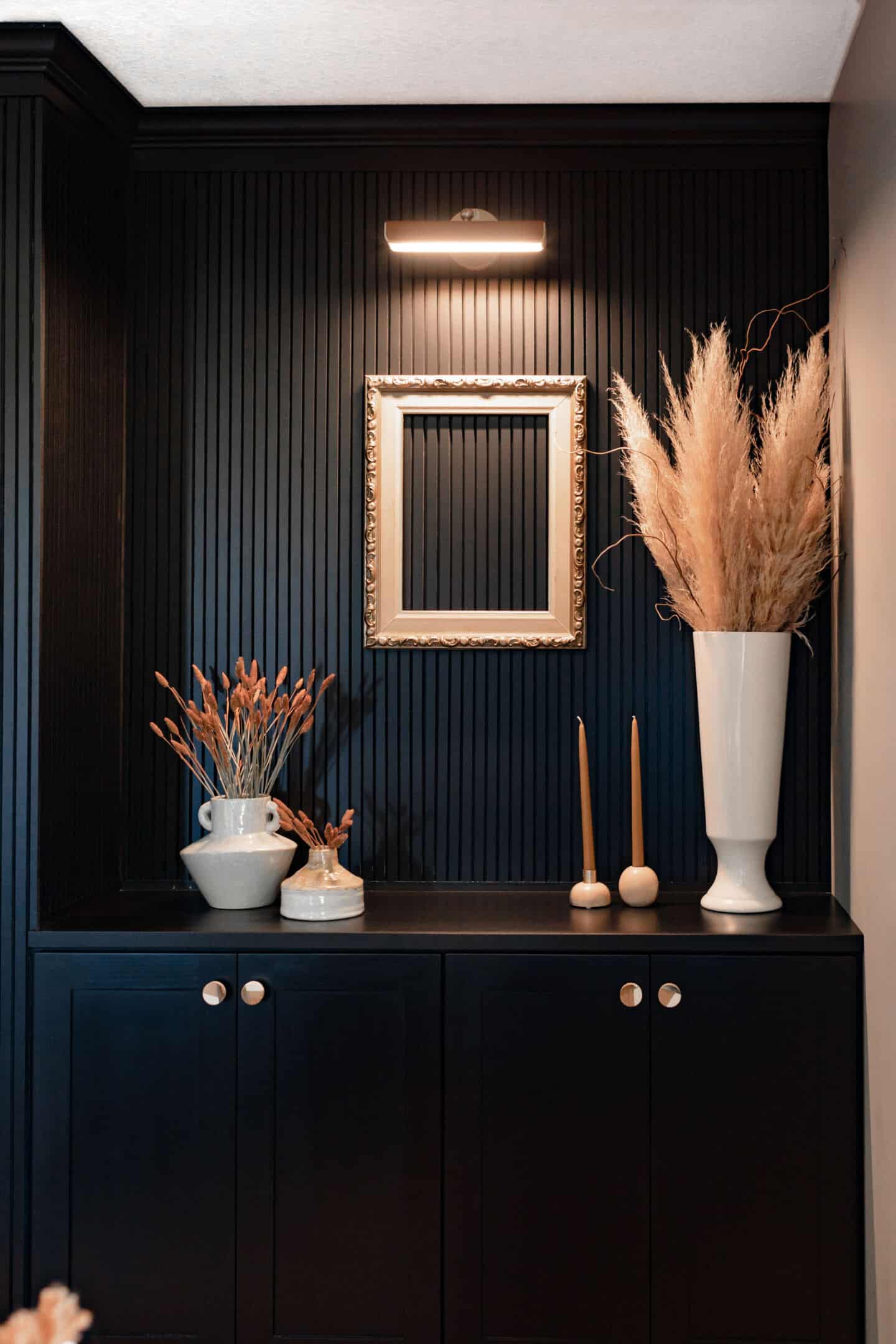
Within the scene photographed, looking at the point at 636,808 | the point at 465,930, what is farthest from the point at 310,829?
the point at 636,808

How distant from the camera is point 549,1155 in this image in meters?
2.07

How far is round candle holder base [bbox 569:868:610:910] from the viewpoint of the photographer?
2.30 meters

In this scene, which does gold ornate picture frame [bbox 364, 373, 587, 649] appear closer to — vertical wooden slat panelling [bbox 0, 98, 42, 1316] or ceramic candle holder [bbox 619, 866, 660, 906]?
ceramic candle holder [bbox 619, 866, 660, 906]

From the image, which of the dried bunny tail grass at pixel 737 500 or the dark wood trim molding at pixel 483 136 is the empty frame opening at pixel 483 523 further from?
the dark wood trim molding at pixel 483 136

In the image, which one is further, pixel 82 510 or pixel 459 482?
pixel 459 482

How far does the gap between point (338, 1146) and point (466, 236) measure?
189 cm

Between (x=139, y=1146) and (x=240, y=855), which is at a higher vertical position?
(x=240, y=855)

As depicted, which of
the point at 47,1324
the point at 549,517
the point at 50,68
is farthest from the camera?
the point at 549,517

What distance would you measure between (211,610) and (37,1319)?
180cm

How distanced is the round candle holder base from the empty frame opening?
0.63 meters

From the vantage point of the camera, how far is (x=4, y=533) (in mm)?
2180

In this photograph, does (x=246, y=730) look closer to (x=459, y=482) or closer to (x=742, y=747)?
(x=459, y=482)

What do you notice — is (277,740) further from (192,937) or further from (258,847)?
(192,937)

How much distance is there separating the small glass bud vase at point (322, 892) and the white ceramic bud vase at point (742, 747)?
737 mm
